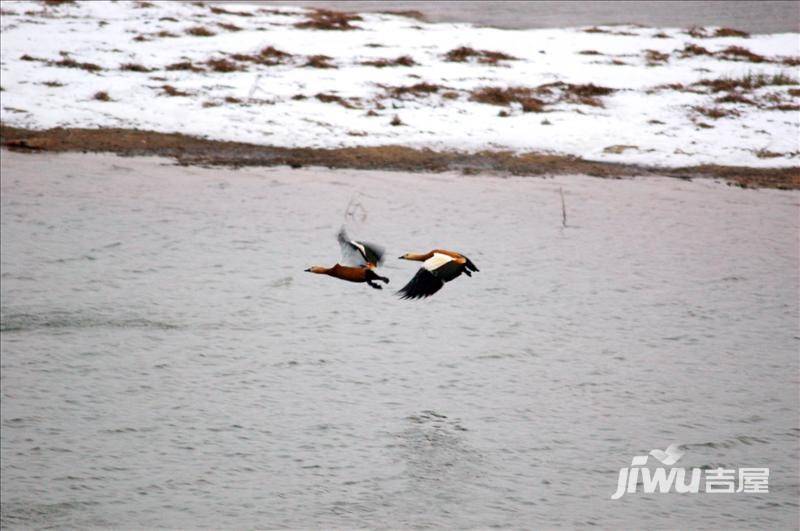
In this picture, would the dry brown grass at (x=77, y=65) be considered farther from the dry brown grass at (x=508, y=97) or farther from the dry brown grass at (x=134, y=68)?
the dry brown grass at (x=508, y=97)

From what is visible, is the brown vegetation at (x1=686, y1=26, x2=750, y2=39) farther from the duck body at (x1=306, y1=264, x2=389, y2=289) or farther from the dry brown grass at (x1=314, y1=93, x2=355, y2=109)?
the duck body at (x1=306, y1=264, x2=389, y2=289)

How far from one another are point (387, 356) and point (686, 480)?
136 inches

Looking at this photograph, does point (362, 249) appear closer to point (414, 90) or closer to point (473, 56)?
point (414, 90)

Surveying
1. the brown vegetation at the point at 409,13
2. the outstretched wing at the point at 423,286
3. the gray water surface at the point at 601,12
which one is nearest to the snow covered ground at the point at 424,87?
the gray water surface at the point at 601,12

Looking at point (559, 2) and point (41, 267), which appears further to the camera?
point (559, 2)

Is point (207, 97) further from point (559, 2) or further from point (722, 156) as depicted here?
point (559, 2)

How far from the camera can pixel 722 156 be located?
742 inches

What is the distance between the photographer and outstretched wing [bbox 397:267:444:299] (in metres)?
7.53

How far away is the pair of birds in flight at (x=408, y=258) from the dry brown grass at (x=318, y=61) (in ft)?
54.2

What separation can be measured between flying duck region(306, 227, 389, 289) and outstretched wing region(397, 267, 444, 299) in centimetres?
34

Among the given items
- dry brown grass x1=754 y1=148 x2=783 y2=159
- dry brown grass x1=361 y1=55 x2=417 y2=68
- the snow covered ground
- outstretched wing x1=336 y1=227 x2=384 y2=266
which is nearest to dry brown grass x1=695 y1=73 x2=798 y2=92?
the snow covered ground

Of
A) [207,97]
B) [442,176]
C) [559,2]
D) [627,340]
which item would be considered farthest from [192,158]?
[559,2]

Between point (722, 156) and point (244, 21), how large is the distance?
15.3m

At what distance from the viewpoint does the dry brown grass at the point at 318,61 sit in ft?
77.8
